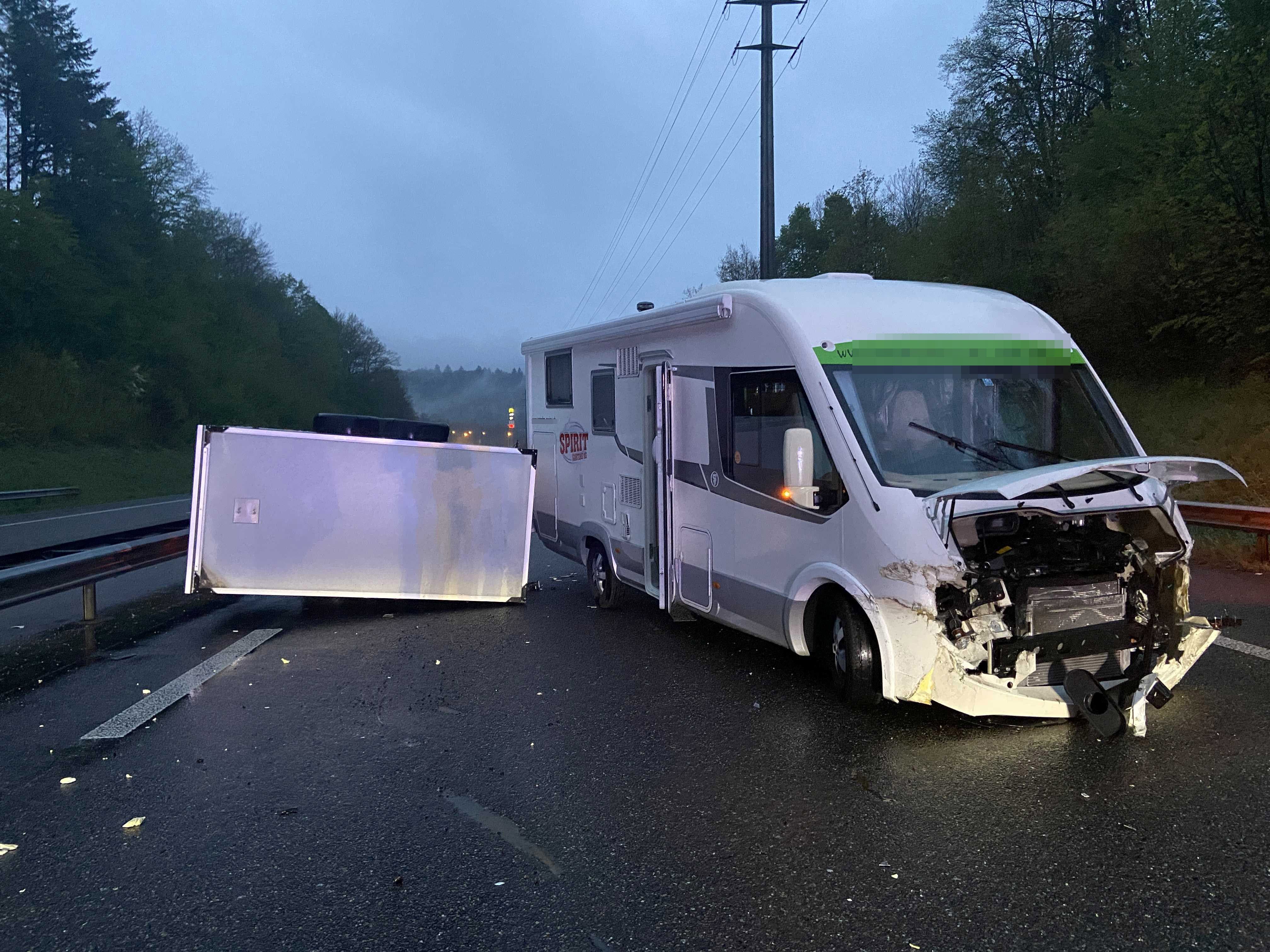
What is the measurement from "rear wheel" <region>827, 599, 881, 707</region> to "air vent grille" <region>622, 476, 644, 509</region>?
2.74 m

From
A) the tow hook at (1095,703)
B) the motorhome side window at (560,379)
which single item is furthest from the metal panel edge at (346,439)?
the tow hook at (1095,703)

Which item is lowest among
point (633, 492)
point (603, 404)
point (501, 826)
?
Answer: point (501, 826)

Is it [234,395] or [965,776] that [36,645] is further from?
[234,395]

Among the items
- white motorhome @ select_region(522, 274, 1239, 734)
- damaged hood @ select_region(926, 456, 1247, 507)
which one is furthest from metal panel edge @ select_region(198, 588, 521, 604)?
damaged hood @ select_region(926, 456, 1247, 507)

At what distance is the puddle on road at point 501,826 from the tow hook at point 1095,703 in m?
2.82

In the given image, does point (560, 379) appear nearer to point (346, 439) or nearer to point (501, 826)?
point (346, 439)

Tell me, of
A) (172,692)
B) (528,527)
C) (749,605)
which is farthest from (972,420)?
(172,692)

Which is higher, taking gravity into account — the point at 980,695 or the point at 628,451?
the point at 628,451

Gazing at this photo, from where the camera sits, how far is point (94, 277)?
144 ft

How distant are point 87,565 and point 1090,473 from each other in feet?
25.4

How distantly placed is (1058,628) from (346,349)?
338ft

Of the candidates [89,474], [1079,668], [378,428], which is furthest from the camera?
[89,474]

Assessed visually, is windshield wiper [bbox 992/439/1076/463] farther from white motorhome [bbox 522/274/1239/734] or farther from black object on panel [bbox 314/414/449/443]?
black object on panel [bbox 314/414/449/443]

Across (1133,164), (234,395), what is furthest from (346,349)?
(1133,164)
